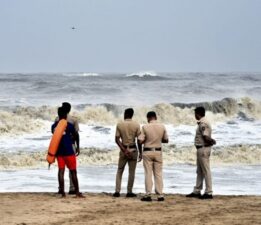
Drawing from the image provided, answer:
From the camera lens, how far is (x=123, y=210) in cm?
1022

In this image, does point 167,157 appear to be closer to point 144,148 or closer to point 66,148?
point 144,148

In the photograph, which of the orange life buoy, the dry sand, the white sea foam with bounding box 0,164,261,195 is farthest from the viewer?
the white sea foam with bounding box 0,164,261,195

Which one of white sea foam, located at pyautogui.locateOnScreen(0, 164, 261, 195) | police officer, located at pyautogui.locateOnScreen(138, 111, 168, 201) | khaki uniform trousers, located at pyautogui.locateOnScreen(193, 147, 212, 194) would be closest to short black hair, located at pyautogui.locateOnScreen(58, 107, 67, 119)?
police officer, located at pyautogui.locateOnScreen(138, 111, 168, 201)

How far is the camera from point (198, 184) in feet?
38.6

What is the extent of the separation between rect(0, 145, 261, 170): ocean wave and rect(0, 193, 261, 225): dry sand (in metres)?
7.37

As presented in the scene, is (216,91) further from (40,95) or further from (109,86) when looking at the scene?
(40,95)

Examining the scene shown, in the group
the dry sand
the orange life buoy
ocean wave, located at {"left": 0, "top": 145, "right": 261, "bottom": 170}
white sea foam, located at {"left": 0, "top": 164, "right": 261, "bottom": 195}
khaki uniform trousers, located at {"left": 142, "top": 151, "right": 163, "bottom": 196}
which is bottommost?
white sea foam, located at {"left": 0, "top": 164, "right": 261, "bottom": 195}

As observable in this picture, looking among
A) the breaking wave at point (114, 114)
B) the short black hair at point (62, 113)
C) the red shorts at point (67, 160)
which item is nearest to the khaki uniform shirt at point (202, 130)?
the red shorts at point (67, 160)

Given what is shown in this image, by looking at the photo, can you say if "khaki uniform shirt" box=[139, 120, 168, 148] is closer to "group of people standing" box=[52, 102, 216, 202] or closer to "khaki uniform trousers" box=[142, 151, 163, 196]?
"group of people standing" box=[52, 102, 216, 202]

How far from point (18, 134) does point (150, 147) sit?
16.2 meters

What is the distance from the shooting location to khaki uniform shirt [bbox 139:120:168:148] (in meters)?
11.2

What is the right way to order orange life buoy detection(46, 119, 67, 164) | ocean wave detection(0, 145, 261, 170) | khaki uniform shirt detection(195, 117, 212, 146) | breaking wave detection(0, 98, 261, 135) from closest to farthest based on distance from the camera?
orange life buoy detection(46, 119, 67, 164), khaki uniform shirt detection(195, 117, 212, 146), ocean wave detection(0, 145, 261, 170), breaking wave detection(0, 98, 261, 135)

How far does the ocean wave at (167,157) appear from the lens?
19.1 metres

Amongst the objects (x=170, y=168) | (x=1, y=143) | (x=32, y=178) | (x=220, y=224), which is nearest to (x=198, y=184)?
(x=220, y=224)
